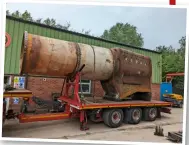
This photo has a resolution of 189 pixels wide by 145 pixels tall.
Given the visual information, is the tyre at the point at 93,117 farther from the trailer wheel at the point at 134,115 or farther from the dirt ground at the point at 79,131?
the trailer wheel at the point at 134,115

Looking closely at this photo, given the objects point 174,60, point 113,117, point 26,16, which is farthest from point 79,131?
point 26,16

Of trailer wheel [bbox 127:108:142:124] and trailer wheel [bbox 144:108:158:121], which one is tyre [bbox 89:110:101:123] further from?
trailer wheel [bbox 144:108:158:121]

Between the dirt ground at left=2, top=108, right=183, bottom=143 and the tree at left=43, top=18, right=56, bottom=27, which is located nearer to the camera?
the dirt ground at left=2, top=108, right=183, bottom=143

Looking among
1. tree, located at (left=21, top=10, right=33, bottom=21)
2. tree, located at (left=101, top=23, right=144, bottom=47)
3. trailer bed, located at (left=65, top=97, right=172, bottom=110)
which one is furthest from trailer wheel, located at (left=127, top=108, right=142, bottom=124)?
tree, located at (left=21, top=10, right=33, bottom=21)

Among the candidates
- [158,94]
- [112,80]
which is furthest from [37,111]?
[158,94]

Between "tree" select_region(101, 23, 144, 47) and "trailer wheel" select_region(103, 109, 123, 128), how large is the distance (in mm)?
1596

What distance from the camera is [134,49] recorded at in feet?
14.5

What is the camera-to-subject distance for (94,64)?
452 cm

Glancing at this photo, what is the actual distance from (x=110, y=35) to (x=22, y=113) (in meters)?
2.16

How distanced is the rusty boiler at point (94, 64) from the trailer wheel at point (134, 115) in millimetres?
359

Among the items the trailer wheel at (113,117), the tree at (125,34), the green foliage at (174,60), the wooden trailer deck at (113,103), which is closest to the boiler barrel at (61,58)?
the wooden trailer deck at (113,103)

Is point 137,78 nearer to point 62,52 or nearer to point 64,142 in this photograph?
point 62,52

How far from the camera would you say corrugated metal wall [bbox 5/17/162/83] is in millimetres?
3628

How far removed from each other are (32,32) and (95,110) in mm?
2051
